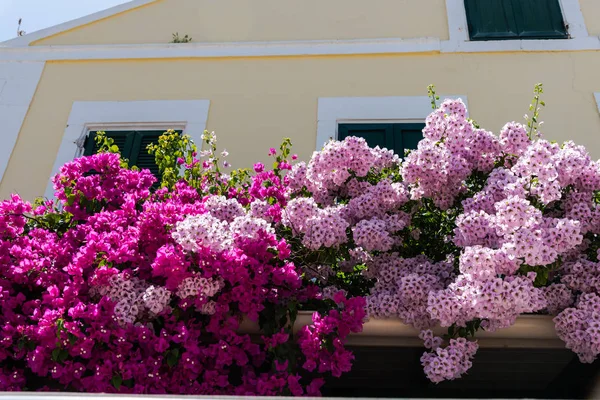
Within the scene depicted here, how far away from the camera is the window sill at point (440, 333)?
4.00 meters

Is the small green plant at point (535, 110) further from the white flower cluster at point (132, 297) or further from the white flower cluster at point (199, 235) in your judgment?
the white flower cluster at point (132, 297)

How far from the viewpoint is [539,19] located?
709 cm

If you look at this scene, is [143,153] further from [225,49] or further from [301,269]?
[301,269]

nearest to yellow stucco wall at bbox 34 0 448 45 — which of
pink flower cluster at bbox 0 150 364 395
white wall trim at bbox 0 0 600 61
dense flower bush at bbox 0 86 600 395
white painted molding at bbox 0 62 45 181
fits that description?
white wall trim at bbox 0 0 600 61

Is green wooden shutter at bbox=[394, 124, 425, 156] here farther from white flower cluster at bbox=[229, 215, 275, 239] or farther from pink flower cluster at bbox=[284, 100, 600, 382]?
white flower cluster at bbox=[229, 215, 275, 239]

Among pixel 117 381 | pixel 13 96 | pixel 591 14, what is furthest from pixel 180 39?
pixel 117 381

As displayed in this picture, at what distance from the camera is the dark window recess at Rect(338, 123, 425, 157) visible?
20.9 feet

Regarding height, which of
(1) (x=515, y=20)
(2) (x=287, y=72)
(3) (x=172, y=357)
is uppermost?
(1) (x=515, y=20)

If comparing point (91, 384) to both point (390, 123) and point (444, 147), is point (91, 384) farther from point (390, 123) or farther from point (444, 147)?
point (390, 123)

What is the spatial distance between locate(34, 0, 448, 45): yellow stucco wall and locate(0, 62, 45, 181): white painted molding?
37cm

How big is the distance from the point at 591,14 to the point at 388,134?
2.39 m

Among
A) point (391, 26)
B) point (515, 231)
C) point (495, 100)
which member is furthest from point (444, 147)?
point (391, 26)

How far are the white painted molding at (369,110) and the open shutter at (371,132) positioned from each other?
0.18 ft

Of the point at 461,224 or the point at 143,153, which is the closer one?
the point at 461,224
